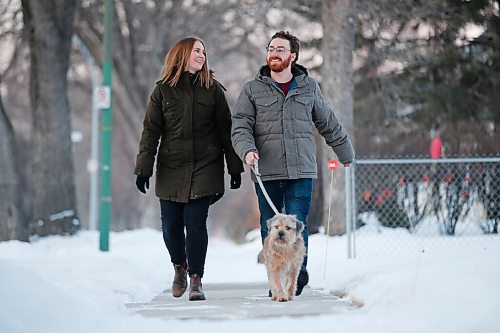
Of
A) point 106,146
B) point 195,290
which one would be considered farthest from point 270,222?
point 106,146

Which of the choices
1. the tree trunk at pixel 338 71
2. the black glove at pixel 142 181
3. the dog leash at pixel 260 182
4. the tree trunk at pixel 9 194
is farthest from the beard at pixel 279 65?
the tree trunk at pixel 9 194

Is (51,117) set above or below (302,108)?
above

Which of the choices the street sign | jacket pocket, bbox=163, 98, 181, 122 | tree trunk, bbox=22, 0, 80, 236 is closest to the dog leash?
jacket pocket, bbox=163, 98, 181, 122

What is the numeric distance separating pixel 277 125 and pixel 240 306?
5.18ft

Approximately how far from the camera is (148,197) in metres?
27.7

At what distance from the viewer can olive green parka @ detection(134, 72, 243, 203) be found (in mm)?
8141

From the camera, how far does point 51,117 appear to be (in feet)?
63.2

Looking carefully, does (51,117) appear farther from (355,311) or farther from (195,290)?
(355,311)

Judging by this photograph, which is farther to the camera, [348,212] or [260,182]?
[348,212]

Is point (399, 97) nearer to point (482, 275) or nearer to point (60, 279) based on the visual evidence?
point (60, 279)

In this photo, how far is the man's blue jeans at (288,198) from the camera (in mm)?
7930

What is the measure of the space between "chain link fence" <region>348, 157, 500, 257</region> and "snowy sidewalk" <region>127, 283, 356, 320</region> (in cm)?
644

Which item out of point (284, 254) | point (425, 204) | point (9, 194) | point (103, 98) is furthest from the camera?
point (9, 194)

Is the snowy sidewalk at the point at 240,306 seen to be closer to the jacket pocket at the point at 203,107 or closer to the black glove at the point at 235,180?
the black glove at the point at 235,180
